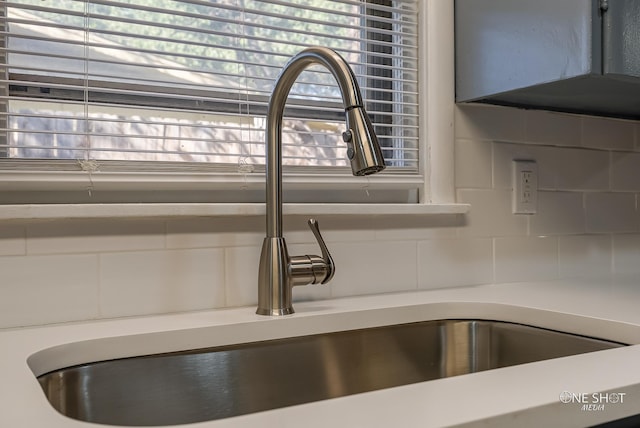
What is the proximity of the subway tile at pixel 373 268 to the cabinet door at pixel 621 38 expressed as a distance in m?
0.48

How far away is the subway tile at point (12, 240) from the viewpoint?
2.83ft

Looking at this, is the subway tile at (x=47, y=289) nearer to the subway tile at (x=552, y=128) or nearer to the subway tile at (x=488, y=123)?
the subway tile at (x=488, y=123)

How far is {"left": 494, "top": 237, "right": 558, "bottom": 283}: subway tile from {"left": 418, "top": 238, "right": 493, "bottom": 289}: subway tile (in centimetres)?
3

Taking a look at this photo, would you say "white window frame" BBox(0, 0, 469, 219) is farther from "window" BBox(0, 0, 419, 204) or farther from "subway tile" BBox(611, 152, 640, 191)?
"subway tile" BBox(611, 152, 640, 191)

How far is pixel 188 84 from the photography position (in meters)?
1.03

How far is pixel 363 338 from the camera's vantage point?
0.97m

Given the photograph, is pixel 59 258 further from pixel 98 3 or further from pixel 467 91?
pixel 467 91

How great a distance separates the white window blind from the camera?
930 millimetres

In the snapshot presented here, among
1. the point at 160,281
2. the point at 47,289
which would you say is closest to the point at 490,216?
the point at 160,281

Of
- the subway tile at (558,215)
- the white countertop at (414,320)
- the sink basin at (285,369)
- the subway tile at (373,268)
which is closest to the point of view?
the white countertop at (414,320)

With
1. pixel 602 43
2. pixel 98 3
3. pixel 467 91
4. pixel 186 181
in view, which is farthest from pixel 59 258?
pixel 602 43

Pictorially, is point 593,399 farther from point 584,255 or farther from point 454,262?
point 584,255

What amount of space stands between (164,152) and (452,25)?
649 mm

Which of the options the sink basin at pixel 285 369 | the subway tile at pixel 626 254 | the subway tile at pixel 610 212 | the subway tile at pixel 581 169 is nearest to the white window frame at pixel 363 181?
the sink basin at pixel 285 369
